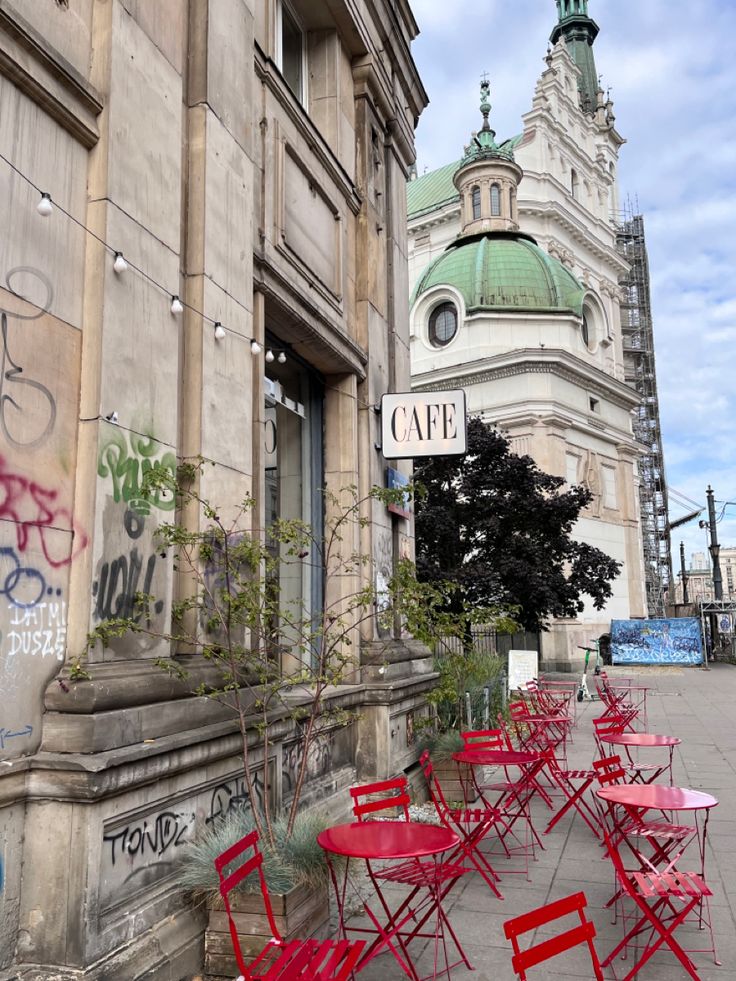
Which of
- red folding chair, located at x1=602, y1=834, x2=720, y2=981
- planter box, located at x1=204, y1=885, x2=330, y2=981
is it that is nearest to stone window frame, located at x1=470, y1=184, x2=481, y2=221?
red folding chair, located at x1=602, y1=834, x2=720, y2=981

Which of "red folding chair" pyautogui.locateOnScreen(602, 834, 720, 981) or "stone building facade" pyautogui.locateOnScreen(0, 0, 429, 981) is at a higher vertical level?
"stone building facade" pyautogui.locateOnScreen(0, 0, 429, 981)

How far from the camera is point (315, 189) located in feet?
29.1

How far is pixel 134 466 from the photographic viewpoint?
4980mm

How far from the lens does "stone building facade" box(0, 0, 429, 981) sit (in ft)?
13.4

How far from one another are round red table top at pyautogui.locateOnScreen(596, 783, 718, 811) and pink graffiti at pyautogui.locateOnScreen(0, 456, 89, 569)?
3.81m

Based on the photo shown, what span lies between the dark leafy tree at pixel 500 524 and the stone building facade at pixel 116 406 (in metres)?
13.1

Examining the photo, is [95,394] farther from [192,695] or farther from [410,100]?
[410,100]

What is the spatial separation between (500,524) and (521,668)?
5149 mm

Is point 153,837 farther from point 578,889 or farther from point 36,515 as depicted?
point 578,889

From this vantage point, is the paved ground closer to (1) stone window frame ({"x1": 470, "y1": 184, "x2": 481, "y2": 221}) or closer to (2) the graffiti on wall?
(2) the graffiti on wall

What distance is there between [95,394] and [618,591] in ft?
119

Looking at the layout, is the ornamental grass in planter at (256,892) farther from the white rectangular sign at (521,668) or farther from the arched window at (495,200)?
the arched window at (495,200)

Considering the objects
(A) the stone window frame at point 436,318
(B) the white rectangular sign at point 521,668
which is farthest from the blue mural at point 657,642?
(B) the white rectangular sign at point 521,668

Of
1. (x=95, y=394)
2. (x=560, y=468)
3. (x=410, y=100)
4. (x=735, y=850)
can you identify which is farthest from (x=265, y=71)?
(x=560, y=468)
